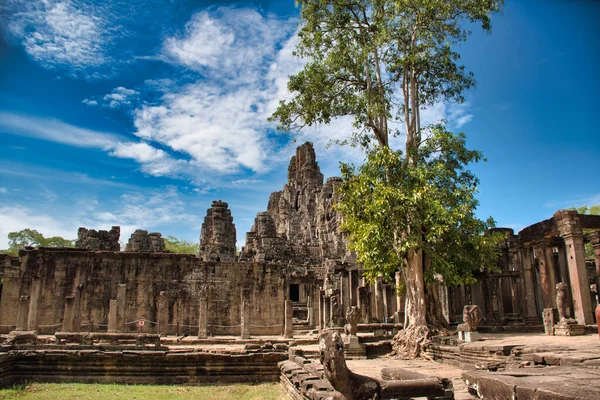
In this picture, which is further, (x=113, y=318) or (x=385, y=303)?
(x=385, y=303)

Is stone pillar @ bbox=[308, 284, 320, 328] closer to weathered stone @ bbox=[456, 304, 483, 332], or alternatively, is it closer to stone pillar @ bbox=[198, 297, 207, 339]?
stone pillar @ bbox=[198, 297, 207, 339]

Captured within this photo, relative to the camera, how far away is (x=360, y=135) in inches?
710

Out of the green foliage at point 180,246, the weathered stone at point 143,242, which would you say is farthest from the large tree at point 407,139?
the green foliage at point 180,246

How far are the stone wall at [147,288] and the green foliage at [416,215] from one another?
914 cm

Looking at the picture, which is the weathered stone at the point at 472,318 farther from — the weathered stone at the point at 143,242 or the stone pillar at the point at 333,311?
the weathered stone at the point at 143,242

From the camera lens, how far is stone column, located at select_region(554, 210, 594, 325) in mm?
17169

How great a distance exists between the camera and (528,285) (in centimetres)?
2077

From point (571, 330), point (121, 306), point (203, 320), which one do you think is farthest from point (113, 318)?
point (571, 330)

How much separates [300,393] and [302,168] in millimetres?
51615

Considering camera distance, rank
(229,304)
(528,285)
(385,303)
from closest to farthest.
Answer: (528,285)
(229,304)
(385,303)

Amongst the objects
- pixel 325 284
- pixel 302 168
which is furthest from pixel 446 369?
pixel 302 168

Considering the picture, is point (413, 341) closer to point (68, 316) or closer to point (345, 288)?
point (345, 288)

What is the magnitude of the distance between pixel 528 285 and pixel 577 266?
3583 mm

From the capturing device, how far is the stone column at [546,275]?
1970 centimetres
